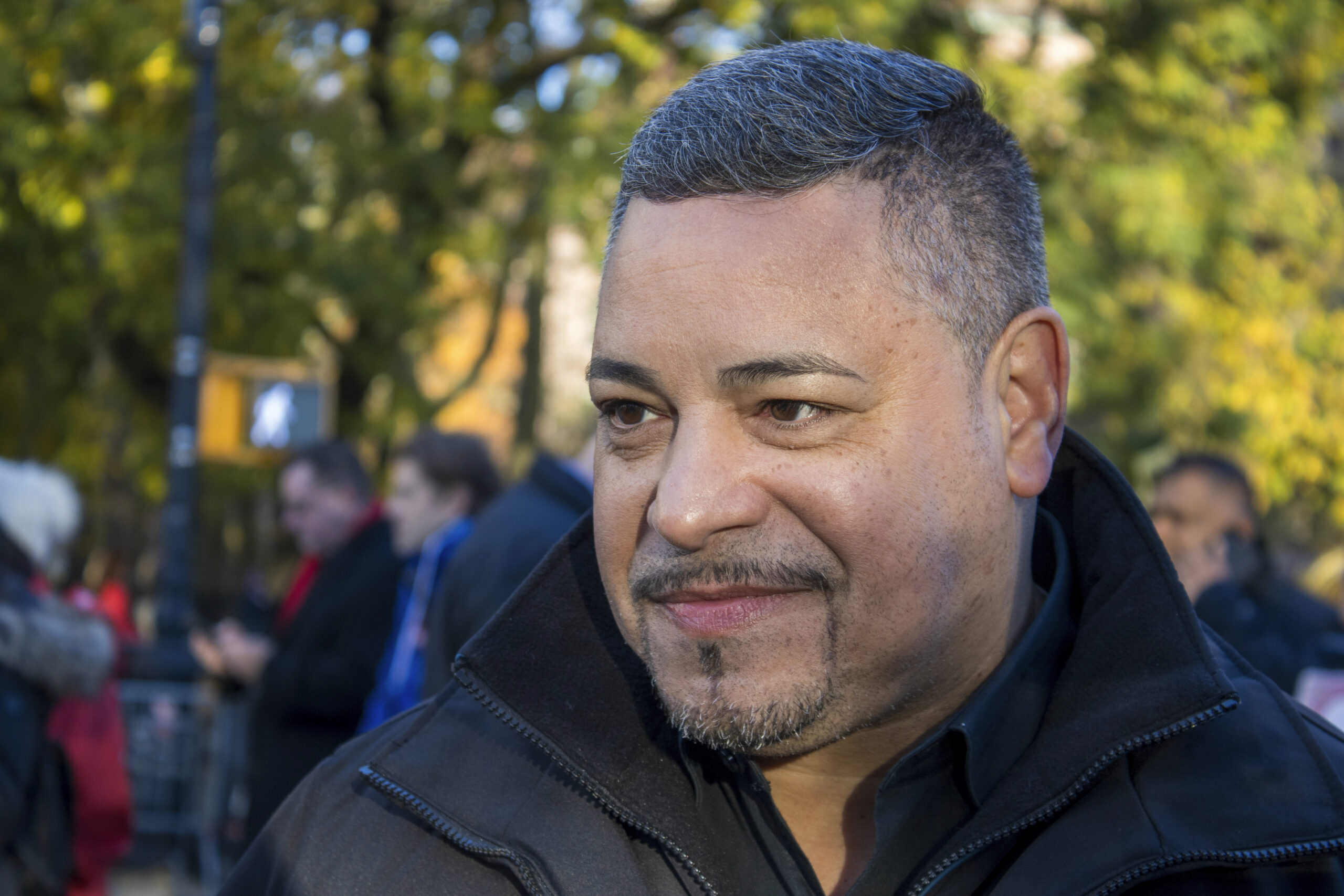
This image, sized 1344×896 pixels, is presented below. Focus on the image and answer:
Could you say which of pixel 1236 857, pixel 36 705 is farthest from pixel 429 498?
pixel 1236 857

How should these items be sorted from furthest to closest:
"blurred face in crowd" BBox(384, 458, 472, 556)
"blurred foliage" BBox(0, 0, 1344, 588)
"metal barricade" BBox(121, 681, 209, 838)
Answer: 1. "blurred foliage" BBox(0, 0, 1344, 588)
2. "metal barricade" BBox(121, 681, 209, 838)
3. "blurred face in crowd" BBox(384, 458, 472, 556)

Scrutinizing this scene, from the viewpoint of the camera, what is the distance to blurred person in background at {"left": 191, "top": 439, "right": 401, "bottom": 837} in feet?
18.1

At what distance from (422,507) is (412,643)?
757 mm

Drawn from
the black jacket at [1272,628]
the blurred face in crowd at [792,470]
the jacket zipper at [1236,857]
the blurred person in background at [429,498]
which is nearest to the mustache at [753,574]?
the blurred face in crowd at [792,470]

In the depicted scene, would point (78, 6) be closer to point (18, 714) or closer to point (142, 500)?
point (18, 714)

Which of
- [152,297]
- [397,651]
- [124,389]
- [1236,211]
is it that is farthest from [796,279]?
[124,389]

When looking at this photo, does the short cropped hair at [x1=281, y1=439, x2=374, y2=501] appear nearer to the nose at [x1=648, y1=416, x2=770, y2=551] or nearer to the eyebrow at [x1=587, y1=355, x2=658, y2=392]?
the eyebrow at [x1=587, y1=355, x2=658, y2=392]

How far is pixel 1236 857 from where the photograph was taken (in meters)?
1.46

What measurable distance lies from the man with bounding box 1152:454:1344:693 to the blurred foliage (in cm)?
398

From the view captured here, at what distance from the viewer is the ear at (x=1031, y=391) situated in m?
1.74

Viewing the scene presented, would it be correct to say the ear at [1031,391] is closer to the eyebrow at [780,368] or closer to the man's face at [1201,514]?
the eyebrow at [780,368]

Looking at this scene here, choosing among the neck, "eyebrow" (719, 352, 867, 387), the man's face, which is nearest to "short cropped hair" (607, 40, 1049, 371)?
"eyebrow" (719, 352, 867, 387)

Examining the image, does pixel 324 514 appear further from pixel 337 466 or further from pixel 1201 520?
pixel 1201 520

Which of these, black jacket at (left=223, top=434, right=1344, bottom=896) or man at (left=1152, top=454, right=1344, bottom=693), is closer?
black jacket at (left=223, top=434, right=1344, bottom=896)
